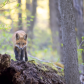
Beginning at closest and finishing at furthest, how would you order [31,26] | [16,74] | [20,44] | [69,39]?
1. [16,74]
2. [69,39]
3. [20,44]
4. [31,26]

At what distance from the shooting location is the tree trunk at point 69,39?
4359mm

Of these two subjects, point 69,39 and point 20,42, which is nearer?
point 69,39

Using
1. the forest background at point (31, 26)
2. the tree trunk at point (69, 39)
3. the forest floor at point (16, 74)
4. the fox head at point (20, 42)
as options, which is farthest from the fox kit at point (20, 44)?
the tree trunk at point (69, 39)

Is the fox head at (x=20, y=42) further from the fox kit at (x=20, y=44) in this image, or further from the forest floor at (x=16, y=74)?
the forest floor at (x=16, y=74)

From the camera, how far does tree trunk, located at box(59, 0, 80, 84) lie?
14.3 ft

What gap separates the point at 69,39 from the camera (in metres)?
4.38

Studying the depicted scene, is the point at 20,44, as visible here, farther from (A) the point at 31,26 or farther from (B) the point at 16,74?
(A) the point at 31,26

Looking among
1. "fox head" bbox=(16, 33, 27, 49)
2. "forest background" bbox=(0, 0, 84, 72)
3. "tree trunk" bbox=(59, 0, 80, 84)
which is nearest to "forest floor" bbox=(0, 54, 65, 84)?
"tree trunk" bbox=(59, 0, 80, 84)

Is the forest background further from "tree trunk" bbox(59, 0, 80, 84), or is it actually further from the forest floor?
the forest floor

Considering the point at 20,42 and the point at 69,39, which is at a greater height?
the point at 69,39

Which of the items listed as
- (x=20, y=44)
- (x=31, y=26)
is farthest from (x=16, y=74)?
(x=31, y=26)

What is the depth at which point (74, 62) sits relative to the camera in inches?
175

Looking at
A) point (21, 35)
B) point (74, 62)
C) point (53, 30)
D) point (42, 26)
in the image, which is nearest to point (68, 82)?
point (74, 62)

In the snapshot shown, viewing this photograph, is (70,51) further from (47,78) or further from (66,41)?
(47,78)
